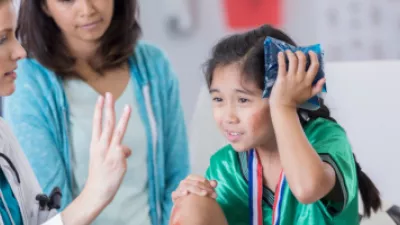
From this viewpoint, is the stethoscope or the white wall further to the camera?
the white wall

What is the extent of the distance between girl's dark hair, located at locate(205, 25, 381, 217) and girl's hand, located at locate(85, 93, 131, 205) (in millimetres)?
168

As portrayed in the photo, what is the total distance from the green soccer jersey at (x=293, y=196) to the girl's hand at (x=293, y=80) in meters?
0.09

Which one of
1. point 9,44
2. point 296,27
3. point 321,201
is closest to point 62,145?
point 9,44

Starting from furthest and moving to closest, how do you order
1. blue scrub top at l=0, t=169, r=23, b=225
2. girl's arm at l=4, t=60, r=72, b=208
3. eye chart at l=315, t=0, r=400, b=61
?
1. eye chart at l=315, t=0, r=400, b=61
2. girl's arm at l=4, t=60, r=72, b=208
3. blue scrub top at l=0, t=169, r=23, b=225

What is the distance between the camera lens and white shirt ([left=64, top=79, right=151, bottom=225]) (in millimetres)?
1227

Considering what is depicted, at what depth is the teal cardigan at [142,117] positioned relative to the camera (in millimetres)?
1188

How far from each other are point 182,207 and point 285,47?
25cm

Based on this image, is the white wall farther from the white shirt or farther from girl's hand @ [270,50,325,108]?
girl's hand @ [270,50,325,108]

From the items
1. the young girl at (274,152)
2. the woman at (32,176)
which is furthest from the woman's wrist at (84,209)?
the young girl at (274,152)

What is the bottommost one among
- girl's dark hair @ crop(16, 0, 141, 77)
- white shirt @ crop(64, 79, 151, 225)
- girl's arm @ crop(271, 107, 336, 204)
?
white shirt @ crop(64, 79, 151, 225)

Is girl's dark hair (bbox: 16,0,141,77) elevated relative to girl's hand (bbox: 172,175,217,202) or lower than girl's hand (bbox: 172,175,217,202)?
elevated

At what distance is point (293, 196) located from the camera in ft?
2.89

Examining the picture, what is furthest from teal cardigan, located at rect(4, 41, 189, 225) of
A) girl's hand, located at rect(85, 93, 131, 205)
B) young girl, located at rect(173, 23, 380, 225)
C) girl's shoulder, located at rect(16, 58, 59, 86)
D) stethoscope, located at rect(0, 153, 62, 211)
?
girl's hand, located at rect(85, 93, 131, 205)

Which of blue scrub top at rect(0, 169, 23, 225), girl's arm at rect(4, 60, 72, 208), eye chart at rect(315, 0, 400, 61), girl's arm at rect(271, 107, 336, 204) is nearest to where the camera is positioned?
girl's arm at rect(271, 107, 336, 204)
